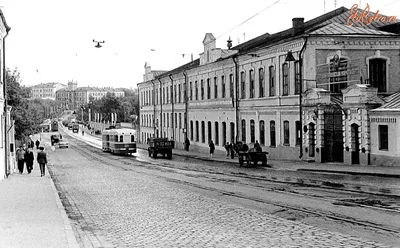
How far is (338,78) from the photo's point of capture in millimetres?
31969

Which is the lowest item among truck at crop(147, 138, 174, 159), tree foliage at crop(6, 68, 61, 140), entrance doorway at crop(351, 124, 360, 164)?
truck at crop(147, 138, 174, 159)

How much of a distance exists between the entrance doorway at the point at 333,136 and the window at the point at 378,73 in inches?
133

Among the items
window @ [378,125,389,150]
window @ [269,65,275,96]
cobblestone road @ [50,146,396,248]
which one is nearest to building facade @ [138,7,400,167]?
window @ [269,65,275,96]

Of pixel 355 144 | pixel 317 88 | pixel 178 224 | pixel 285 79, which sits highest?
pixel 285 79

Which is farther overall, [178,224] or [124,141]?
[124,141]

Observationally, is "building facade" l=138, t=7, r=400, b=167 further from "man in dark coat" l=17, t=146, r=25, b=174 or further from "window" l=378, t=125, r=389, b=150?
"man in dark coat" l=17, t=146, r=25, b=174

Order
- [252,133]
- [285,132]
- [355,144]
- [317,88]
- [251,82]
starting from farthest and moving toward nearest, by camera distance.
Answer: [252,133], [251,82], [285,132], [317,88], [355,144]

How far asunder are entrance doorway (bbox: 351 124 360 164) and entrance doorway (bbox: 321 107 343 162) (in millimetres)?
1058

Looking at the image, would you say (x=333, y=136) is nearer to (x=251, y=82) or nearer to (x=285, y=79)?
(x=285, y=79)

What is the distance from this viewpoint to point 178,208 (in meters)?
14.9

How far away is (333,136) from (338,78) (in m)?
3.49

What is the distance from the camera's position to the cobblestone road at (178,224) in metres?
10.1

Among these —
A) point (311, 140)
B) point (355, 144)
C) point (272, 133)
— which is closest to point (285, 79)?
point (272, 133)

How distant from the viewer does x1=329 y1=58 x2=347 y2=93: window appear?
1234 inches
